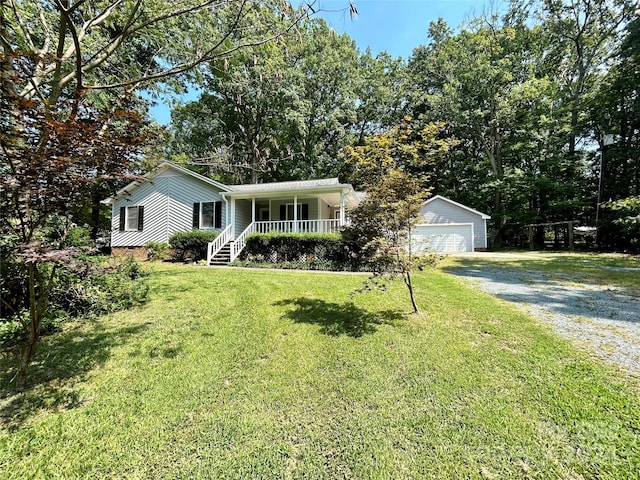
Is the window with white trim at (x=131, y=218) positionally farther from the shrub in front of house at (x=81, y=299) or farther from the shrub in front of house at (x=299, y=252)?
the shrub in front of house at (x=81, y=299)

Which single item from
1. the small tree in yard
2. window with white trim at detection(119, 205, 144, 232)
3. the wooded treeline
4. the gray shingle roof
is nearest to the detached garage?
the wooded treeline

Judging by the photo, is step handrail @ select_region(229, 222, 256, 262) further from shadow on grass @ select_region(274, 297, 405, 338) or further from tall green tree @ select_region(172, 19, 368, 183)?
tall green tree @ select_region(172, 19, 368, 183)

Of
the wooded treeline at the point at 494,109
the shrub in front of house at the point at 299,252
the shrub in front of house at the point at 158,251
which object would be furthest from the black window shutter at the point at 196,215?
the wooded treeline at the point at 494,109

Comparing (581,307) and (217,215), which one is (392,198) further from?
(217,215)

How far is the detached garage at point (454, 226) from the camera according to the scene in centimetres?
1775

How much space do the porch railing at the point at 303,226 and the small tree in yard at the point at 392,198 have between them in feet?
23.5

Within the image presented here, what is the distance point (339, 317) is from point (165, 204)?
13.7 m

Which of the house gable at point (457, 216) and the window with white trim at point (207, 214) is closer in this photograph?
the window with white trim at point (207, 214)

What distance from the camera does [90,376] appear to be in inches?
130

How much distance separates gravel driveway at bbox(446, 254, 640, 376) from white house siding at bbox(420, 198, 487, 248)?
33.7 ft

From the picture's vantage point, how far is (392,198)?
4.40 m

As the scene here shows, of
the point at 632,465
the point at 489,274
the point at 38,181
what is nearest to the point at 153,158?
the point at 38,181

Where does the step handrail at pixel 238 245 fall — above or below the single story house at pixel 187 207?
below

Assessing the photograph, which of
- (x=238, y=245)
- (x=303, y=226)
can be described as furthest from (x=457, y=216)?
(x=238, y=245)
